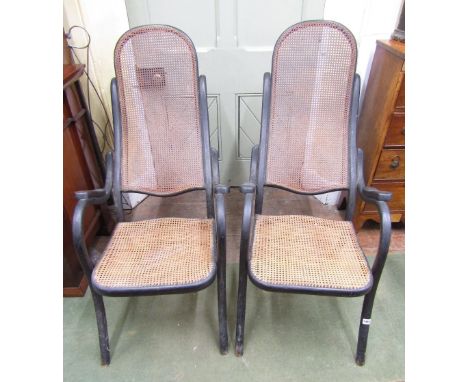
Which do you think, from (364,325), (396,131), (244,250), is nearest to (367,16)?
(396,131)

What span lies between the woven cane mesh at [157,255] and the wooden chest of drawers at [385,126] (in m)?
0.93

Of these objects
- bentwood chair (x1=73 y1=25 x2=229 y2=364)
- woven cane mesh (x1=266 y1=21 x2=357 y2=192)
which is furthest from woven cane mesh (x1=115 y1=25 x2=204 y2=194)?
woven cane mesh (x1=266 y1=21 x2=357 y2=192)

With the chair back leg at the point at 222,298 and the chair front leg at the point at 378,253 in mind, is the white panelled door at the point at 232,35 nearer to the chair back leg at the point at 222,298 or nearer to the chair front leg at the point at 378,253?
the chair front leg at the point at 378,253

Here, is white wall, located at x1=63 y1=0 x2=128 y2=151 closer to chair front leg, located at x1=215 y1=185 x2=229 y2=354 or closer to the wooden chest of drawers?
chair front leg, located at x1=215 y1=185 x2=229 y2=354

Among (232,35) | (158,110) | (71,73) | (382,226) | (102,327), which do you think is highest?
(232,35)

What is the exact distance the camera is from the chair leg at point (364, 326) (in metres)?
1.17

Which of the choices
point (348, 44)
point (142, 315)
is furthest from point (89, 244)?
point (348, 44)

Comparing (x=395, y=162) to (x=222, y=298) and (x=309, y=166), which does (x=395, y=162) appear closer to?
(x=309, y=166)

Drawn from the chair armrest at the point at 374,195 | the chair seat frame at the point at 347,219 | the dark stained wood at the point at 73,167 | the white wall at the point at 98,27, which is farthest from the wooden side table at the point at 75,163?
the chair armrest at the point at 374,195

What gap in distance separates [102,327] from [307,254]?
847 millimetres

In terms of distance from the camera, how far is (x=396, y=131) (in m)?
1.53

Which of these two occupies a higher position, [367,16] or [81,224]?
[367,16]
